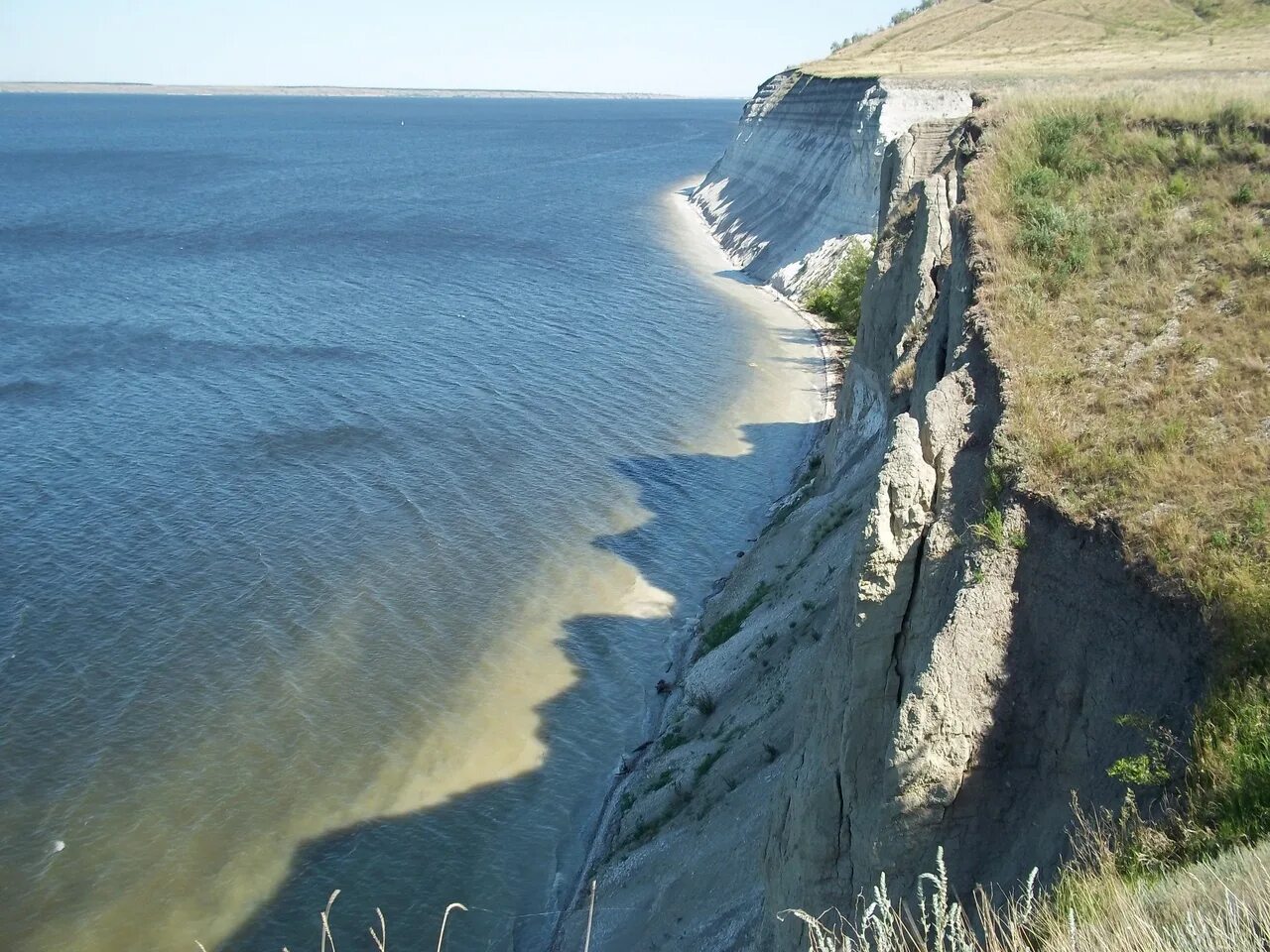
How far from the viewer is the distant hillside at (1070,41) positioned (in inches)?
2432

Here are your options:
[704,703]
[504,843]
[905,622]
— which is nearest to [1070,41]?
[704,703]

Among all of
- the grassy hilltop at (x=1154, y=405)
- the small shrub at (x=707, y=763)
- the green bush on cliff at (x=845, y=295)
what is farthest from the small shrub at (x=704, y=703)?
the green bush on cliff at (x=845, y=295)

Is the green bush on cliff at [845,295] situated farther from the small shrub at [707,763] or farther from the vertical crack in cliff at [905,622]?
the vertical crack in cliff at [905,622]

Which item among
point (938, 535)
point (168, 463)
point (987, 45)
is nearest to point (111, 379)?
point (168, 463)

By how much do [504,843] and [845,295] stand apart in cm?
3942

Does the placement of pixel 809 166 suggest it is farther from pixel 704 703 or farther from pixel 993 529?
pixel 993 529

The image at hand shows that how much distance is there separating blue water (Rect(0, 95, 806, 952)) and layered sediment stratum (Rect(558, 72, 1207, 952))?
4382 mm

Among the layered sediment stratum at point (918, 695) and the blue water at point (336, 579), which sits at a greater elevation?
the layered sediment stratum at point (918, 695)

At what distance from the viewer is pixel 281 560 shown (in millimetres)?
32969

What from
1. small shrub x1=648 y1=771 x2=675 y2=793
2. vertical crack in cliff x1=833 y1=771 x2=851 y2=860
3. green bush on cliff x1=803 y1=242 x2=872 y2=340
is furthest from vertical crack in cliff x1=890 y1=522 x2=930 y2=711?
green bush on cliff x1=803 y1=242 x2=872 y2=340

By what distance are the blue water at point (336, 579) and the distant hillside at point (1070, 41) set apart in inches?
1053

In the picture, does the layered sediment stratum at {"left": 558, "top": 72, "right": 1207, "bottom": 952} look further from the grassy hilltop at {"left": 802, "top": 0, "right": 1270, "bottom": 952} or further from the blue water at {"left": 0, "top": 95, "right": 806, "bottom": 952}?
the blue water at {"left": 0, "top": 95, "right": 806, "bottom": 952}

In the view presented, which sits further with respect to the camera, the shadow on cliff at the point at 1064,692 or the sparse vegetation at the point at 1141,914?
the shadow on cliff at the point at 1064,692

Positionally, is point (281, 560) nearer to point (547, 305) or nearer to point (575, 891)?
point (575, 891)
